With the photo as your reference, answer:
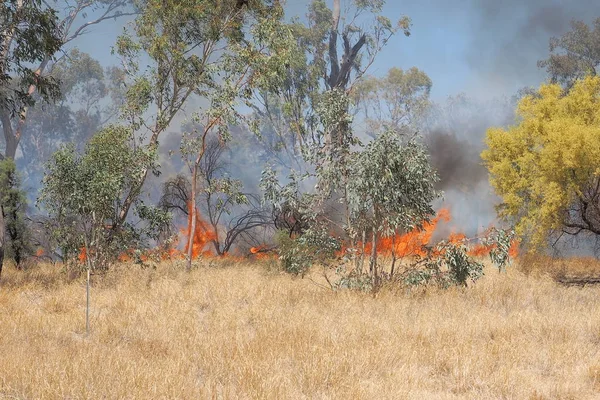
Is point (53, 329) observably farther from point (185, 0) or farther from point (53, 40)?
point (185, 0)

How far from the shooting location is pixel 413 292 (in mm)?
11672

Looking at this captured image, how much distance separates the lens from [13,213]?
60.5 feet

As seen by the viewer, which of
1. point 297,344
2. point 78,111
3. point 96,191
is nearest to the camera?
point 297,344

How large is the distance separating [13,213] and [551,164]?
51.6ft

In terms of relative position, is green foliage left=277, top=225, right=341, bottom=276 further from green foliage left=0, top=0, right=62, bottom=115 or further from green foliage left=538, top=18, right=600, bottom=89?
A: green foliage left=538, top=18, right=600, bottom=89

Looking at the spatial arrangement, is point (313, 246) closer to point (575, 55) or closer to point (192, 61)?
point (192, 61)

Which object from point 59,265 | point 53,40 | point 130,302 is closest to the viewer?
point 130,302

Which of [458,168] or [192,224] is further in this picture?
[458,168]

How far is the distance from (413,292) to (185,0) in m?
11.8

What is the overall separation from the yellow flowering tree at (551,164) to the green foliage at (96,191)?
1046 centimetres

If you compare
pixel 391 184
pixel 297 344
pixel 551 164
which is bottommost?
pixel 297 344

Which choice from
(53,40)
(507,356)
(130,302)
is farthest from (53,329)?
(53,40)

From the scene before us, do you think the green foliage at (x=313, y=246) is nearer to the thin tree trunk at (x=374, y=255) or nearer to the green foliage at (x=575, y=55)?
the thin tree trunk at (x=374, y=255)

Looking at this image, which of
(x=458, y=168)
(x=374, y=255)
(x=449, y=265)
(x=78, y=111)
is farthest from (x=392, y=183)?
(x=78, y=111)
